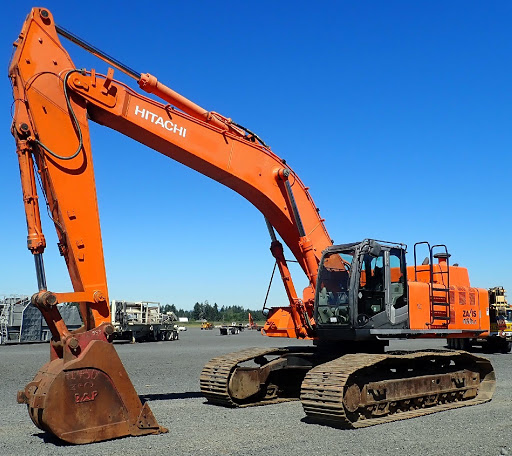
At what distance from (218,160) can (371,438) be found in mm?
5509

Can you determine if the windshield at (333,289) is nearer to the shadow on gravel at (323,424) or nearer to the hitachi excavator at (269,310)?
the hitachi excavator at (269,310)

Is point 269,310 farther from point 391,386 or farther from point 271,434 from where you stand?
point 271,434

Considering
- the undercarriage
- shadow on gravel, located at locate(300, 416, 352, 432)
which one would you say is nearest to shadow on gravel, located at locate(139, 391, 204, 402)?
the undercarriage

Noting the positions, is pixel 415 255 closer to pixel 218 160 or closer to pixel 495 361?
pixel 218 160

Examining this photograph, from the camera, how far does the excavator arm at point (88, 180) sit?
8.14m

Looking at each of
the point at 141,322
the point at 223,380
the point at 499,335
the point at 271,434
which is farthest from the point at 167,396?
the point at 141,322

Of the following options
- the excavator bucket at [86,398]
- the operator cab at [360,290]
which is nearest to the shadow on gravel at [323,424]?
the operator cab at [360,290]

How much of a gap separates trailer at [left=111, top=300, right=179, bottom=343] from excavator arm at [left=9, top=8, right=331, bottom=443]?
2711 cm

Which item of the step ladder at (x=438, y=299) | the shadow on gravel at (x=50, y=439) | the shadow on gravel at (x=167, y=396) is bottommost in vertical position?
the shadow on gravel at (x=167, y=396)

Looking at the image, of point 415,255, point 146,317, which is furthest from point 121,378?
point 146,317

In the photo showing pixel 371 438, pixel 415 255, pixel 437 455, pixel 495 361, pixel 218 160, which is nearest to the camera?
pixel 437 455

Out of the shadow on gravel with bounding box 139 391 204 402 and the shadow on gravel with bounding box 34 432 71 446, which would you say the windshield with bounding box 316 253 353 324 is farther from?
the shadow on gravel with bounding box 34 432 71 446

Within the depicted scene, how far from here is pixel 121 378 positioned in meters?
8.50

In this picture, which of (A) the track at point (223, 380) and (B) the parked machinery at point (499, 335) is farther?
(B) the parked machinery at point (499, 335)
